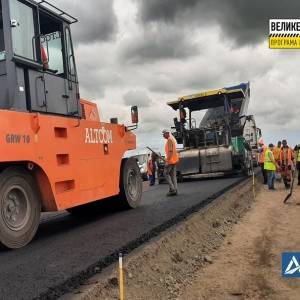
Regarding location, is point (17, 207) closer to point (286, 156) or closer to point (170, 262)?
→ point (170, 262)

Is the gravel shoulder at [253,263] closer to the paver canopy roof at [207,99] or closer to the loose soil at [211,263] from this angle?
the loose soil at [211,263]

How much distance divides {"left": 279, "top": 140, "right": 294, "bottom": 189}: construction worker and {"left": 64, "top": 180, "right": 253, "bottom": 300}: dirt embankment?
712 centimetres

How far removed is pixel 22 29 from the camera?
678 centimetres

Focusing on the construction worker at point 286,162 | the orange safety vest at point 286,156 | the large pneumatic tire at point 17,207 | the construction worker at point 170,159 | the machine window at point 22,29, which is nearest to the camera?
the large pneumatic tire at point 17,207

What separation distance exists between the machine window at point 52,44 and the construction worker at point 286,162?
10718 millimetres

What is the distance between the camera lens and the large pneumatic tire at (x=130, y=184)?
926 cm

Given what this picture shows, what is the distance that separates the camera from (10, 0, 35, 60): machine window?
6.62 meters

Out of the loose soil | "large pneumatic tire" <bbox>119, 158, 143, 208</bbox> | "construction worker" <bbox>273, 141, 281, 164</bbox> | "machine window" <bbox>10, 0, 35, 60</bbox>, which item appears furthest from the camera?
"construction worker" <bbox>273, 141, 281, 164</bbox>

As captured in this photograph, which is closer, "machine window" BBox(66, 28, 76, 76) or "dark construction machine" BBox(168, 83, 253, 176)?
"machine window" BBox(66, 28, 76, 76)

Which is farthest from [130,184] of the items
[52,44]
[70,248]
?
[70,248]

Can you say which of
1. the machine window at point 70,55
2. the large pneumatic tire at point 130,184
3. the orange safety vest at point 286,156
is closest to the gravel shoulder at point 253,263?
the large pneumatic tire at point 130,184

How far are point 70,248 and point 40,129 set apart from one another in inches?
62.0

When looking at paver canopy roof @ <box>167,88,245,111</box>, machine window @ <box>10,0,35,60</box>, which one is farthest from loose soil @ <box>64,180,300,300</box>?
paver canopy roof @ <box>167,88,245,111</box>

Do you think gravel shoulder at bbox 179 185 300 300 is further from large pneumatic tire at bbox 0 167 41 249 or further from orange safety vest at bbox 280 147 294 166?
orange safety vest at bbox 280 147 294 166
